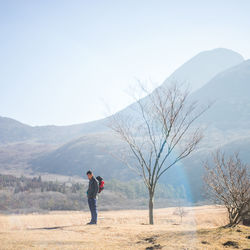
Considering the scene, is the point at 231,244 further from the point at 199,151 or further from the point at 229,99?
the point at 229,99

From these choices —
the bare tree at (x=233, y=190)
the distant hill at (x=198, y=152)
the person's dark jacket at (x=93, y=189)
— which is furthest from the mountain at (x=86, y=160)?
the bare tree at (x=233, y=190)

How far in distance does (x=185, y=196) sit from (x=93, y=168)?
1803 inches

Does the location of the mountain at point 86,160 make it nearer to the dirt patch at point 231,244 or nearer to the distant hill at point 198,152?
the distant hill at point 198,152

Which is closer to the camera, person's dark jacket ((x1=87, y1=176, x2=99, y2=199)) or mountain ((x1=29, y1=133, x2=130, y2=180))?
person's dark jacket ((x1=87, y1=176, x2=99, y2=199))

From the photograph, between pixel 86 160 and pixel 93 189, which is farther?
pixel 86 160

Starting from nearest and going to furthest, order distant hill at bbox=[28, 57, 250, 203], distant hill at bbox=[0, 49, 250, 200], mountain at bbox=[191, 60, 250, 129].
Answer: distant hill at bbox=[28, 57, 250, 203], distant hill at bbox=[0, 49, 250, 200], mountain at bbox=[191, 60, 250, 129]

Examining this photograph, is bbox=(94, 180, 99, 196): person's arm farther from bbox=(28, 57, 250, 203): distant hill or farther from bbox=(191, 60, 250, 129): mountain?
bbox=(191, 60, 250, 129): mountain

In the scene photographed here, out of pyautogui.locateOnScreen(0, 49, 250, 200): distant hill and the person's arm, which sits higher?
pyautogui.locateOnScreen(0, 49, 250, 200): distant hill

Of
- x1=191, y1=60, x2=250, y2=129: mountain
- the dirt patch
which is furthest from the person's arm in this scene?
x1=191, y1=60, x2=250, y2=129: mountain

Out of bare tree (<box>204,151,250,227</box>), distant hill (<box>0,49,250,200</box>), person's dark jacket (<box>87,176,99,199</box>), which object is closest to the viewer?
bare tree (<box>204,151,250,227</box>)

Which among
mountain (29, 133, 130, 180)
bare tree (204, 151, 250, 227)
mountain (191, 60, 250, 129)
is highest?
mountain (191, 60, 250, 129)

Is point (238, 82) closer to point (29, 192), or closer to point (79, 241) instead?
point (29, 192)

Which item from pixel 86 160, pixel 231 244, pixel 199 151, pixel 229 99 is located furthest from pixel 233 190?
pixel 229 99

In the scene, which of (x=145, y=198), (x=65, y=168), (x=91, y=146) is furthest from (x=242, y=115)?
(x=145, y=198)
